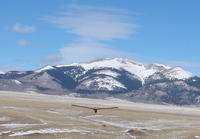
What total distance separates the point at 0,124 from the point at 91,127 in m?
12.8

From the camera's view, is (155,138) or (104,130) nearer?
(155,138)

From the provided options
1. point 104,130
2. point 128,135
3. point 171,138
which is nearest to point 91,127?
point 104,130

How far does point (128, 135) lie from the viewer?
56.3 metres

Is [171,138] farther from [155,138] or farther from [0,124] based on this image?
[0,124]

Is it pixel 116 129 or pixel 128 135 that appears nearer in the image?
pixel 128 135

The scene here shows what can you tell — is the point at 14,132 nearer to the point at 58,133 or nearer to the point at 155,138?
the point at 58,133

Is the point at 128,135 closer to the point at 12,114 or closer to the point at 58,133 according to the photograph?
the point at 58,133

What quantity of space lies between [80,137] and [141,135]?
10264 mm

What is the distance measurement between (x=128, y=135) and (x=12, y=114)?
20.3 metres

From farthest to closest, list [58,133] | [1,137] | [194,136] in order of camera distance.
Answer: [194,136]
[58,133]
[1,137]

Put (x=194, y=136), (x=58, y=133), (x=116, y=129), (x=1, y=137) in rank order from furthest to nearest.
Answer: (x=116, y=129) → (x=194, y=136) → (x=58, y=133) → (x=1, y=137)

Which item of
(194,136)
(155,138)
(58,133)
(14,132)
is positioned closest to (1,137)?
(14,132)

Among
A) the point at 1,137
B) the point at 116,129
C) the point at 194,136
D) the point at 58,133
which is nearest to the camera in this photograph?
the point at 1,137

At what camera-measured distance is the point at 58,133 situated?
5319 cm
